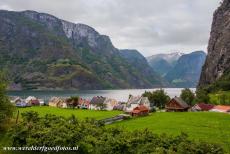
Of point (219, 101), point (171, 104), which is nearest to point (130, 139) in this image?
point (171, 104)

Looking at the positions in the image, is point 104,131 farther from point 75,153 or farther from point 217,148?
point 217,148

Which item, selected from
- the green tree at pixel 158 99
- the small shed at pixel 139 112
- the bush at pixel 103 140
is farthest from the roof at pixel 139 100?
the bush at pixel 103 140

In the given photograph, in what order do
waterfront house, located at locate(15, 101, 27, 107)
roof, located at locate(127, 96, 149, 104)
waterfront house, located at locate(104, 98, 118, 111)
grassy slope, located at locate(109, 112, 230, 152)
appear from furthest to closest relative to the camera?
waterfront house, located at locate(15, 101, 27, 107), waterfront house, located at locate(104, 98, 118, 111), roof, located at locate(127, 96, 149, 104), grassy slope, located at locate(109, 112, 230, 152)

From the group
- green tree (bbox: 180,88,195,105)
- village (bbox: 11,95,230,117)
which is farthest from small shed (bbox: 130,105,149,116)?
green tree (bbox: 180,88,195,105)

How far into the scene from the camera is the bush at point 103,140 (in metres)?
39.2

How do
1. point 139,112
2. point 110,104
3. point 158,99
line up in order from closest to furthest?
point 139,112
point 158,99
point 110,104

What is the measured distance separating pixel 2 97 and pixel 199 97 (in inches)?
4278

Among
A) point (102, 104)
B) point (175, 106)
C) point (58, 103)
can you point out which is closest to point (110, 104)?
point (102, 104)

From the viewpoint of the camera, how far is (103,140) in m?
45.0

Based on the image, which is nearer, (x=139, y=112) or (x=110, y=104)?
(x=139, y=112)

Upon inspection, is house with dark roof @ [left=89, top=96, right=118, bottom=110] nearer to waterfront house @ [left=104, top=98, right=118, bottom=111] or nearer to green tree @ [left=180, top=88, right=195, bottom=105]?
waterfront house @ [left=104, top=98, right=118, bottom=111]

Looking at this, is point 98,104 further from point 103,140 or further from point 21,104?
point 103,140

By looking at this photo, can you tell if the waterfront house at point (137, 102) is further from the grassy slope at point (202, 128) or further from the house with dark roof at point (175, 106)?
the grassy slope at point (202, 128)

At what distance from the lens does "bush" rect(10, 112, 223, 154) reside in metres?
39.2
